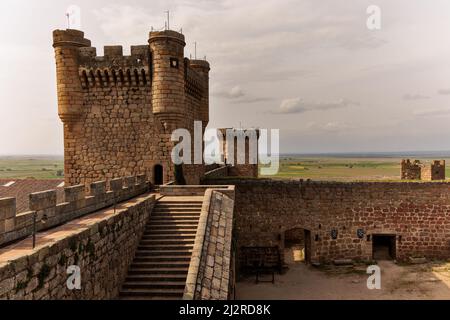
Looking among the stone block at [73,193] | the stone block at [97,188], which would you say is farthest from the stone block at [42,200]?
the stone block at [97,188]

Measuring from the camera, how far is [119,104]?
1836 cm

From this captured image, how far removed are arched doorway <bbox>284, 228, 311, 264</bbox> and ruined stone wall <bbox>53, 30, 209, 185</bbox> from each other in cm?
764

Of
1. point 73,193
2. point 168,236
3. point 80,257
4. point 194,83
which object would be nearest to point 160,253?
point 168,236

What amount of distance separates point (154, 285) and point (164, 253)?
1.24 metres

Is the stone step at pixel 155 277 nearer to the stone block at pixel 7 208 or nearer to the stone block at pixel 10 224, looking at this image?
the stone block at pixel 10 224

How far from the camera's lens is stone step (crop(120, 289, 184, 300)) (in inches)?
402

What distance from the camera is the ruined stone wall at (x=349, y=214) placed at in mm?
20234

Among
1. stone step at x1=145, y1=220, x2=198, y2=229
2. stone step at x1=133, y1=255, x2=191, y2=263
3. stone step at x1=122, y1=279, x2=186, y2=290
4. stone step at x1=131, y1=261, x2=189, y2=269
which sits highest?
stone step at x1=145, y1=220, x2=198, y2=229

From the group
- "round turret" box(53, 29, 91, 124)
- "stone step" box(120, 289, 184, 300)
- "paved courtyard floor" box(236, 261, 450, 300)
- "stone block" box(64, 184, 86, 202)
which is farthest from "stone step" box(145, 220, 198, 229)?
"round turret" box(53, 29, 91, 124)

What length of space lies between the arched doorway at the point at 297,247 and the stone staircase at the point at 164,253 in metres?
8.85

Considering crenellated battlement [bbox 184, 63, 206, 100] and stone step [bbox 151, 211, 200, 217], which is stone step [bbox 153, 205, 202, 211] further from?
crenellated battlement [bbox 184, 63, 206, 100]

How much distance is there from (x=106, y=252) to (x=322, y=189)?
13268mm

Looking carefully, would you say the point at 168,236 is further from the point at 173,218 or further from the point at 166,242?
the point at 173,218

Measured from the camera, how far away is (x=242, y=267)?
19.6 meters
